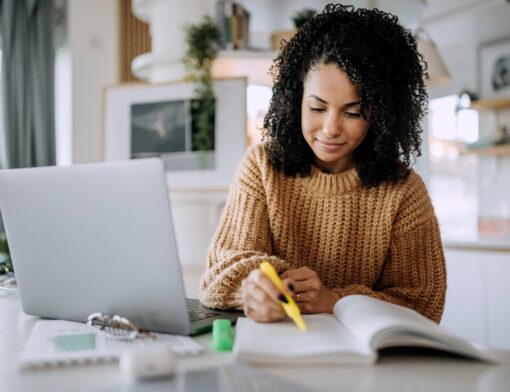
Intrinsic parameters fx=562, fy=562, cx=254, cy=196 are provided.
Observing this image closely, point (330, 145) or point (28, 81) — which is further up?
point (28, 81)

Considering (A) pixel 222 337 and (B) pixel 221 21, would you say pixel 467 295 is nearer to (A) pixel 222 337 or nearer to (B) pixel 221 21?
(B) pixel 221 21

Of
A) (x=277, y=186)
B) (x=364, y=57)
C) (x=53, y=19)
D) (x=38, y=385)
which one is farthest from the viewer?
(x=53, y=19)

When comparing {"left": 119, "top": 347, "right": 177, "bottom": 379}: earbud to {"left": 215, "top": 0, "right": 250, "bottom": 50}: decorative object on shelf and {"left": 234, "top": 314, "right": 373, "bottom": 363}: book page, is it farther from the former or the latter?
{"left": 215, "top": 0, "right": 250, "bottom": 50}: decorative object on shelf

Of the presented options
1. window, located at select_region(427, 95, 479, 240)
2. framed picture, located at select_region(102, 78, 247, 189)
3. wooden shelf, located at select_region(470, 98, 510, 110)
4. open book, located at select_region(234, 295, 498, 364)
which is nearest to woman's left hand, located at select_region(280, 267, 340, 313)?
open book, located at select_region(234, 295, 498, 364)

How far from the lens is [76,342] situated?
722mm

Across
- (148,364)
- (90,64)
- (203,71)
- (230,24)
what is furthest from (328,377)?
(90,64)

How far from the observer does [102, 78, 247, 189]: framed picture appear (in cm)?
238

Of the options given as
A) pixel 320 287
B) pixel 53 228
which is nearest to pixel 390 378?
pixel 320 287

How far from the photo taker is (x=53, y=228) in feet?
2.70

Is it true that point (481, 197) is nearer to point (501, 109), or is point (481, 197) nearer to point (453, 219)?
point (453, 219)

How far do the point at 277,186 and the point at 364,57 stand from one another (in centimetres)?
32

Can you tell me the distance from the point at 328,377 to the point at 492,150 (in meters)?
3.74

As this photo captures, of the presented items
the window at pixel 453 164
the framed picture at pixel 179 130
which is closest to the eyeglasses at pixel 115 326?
the framed picture at pixel 179 130

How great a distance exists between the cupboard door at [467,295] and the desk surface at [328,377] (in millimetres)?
2105
